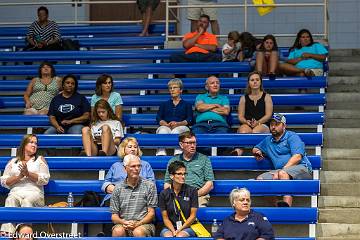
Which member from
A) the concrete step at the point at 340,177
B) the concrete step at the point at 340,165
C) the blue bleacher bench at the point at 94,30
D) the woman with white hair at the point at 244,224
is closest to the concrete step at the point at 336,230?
the concrete step at the point at 340,177

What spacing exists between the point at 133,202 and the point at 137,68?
4.44 metres

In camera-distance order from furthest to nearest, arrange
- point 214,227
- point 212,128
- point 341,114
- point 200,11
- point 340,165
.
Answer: point 200,11 < point 341,114 < point 212,128 < point 340,165 < point 214,227

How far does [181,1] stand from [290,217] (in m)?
7.43

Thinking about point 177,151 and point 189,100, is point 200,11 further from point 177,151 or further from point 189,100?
point 177,151

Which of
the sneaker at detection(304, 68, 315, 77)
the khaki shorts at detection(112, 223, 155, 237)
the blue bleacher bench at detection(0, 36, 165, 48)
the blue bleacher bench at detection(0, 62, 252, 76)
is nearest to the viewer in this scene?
the khaki shorts at detection(112, 223, 155, 237)

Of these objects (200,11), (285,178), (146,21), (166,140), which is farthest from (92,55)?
(285,178)

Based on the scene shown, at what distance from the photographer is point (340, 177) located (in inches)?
428

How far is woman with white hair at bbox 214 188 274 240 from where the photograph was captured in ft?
29.2

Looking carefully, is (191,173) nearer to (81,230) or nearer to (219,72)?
(81,230)

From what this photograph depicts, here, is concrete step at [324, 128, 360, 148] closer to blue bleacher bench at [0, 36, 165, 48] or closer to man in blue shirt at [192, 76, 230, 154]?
man in blue shirt at [192, 76, 230, 154]

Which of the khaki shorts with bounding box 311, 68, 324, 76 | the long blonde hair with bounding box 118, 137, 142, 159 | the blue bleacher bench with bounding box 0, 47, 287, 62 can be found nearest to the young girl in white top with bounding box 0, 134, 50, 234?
the long blonde hair with bounding box 118, 137, 142, 159

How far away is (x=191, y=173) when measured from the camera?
10.1 meters

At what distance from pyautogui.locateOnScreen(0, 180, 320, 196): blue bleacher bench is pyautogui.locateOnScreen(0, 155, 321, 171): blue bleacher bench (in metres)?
0.33

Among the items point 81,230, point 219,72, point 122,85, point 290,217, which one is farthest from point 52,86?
point 290,217
